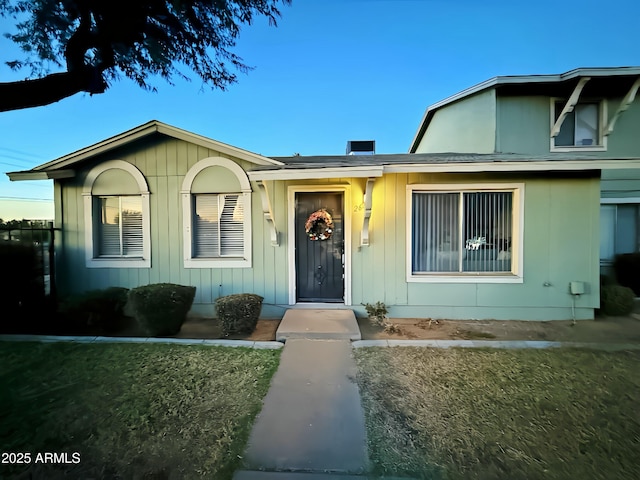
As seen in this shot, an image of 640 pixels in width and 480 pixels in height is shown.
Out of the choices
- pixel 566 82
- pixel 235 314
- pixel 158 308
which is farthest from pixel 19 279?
pixel 566 82

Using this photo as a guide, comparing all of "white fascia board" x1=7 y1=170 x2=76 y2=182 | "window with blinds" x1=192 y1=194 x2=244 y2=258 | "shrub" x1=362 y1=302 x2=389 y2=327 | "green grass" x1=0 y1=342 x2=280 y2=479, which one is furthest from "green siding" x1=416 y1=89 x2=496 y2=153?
"white fascia board" x1=7 y1=170 x2=76 y2=182

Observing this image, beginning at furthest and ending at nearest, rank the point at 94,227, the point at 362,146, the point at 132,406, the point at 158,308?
the point at 362,146 → the point at 94,227 → the point at 158,308 → the point at 132,406

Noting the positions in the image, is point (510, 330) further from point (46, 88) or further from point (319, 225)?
point (46, 88)

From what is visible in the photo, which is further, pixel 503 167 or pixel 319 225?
pixel 319 225

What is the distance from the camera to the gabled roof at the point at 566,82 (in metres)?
7.19

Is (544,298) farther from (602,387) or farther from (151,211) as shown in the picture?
(151,211)

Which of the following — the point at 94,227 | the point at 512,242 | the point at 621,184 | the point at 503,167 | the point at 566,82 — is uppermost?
the point at 566,82

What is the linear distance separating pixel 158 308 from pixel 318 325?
102 inches

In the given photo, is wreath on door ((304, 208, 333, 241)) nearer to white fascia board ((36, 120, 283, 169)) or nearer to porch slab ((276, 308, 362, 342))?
white fascia board ((36, 120, 283, 169))

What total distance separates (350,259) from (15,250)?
614cm

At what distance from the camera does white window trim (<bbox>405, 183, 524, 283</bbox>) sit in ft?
18.6

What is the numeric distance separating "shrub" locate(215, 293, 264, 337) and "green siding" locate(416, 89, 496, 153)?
299 inches

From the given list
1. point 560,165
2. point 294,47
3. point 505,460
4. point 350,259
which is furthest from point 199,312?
point 560,165

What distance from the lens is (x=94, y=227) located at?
20.4ft
